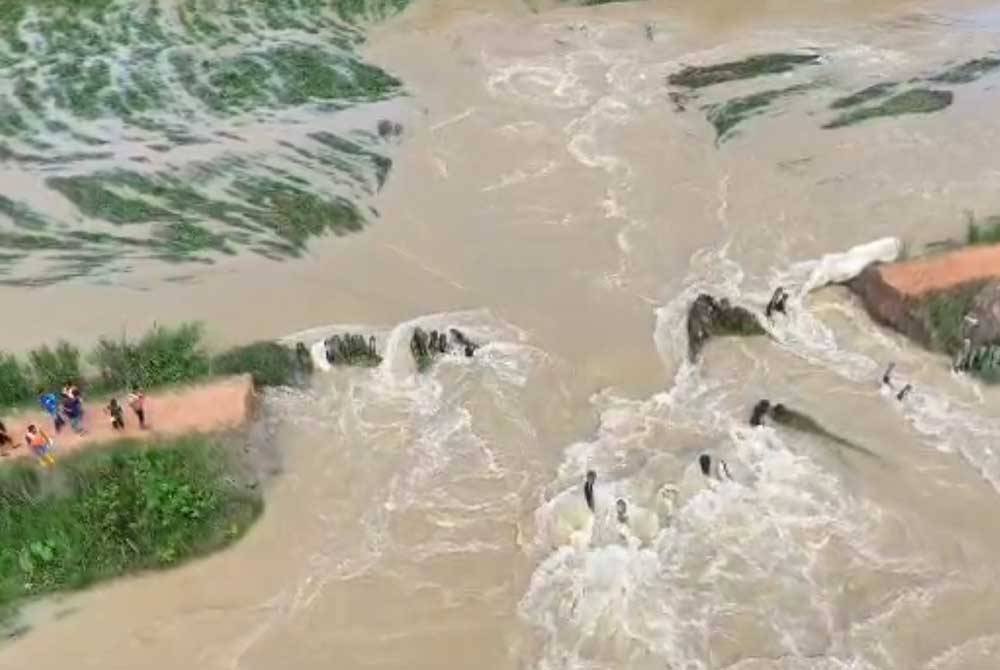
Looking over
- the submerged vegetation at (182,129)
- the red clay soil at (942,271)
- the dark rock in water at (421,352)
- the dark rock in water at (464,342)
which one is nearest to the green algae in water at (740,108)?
the red clay soil at (942,271)

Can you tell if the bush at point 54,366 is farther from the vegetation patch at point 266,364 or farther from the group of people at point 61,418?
the vegetation patch at point 266,364

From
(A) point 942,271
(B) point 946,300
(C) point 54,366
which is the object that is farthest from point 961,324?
(C) point 54,366

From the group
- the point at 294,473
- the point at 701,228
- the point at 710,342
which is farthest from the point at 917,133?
the point at 294,473

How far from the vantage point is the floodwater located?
40.0 feet

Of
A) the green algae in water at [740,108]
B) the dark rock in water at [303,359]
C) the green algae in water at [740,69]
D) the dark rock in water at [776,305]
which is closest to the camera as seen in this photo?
the dark rock in water at [303,359]

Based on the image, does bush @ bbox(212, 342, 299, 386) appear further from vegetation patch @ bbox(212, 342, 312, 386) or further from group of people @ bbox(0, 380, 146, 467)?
group of people @ bbox(0, 380, 146, 467)

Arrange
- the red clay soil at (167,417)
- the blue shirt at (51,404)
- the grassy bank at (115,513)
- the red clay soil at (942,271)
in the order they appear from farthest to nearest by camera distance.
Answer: the red clay soil at (942,271)
the red clay soil at (167,417)
the blue shirt at (51,404)
the grassy bank at (115,513)

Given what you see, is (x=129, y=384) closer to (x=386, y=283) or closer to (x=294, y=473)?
(x=294, y=473)

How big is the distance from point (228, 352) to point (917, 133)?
546 inches

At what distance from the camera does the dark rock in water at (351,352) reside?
1573cm

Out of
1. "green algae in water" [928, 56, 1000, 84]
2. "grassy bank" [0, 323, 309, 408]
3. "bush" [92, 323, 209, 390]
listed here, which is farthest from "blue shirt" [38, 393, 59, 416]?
"green algae in water" [928, 56, 1000, 84]

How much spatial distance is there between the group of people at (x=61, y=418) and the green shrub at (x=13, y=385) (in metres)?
0.49

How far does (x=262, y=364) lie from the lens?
15.4 metres

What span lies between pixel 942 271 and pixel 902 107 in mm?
6933
